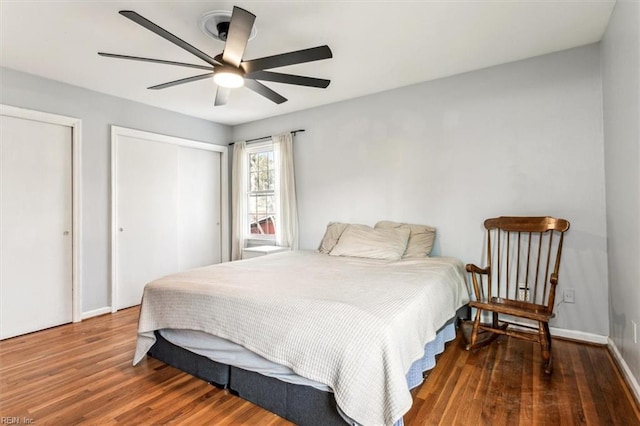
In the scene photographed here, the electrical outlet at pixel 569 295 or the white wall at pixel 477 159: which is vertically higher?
the white wall at pixel 477 159

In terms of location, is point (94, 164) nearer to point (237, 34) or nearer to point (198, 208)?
point (198, 208)

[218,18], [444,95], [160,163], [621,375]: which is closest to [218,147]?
[160,163]

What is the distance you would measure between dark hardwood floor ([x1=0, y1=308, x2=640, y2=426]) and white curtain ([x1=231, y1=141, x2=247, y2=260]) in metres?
2.32

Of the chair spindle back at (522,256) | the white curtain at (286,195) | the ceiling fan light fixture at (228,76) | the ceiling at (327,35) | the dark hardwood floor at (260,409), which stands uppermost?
the ceiling at (327,35)

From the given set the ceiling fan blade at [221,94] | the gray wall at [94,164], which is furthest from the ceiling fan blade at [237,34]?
the gray wall at [94,164]

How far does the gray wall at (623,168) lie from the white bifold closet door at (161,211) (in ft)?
14.3

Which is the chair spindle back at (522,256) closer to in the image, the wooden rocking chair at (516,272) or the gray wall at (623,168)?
the wooden rocking chair at (516,272)

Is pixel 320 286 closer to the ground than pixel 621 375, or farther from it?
farther from it

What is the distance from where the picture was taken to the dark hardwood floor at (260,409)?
1.68 m

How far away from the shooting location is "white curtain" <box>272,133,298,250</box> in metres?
4.19

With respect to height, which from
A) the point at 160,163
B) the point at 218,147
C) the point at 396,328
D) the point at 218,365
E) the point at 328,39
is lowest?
the point at 218,365

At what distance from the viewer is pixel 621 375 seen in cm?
205

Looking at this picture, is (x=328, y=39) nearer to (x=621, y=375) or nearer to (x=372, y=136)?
(x=372, y=136)

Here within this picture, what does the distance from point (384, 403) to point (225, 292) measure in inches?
42.2
